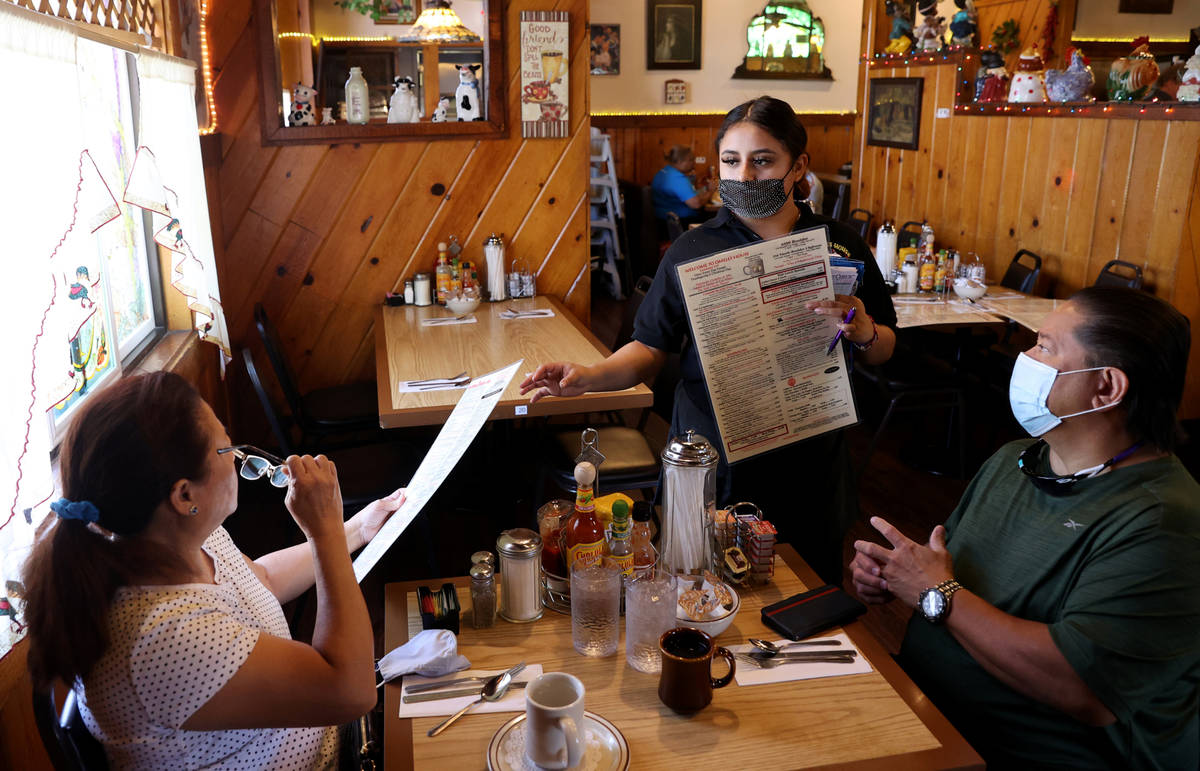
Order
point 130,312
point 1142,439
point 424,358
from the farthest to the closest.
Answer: point 424,358 < point 130,312 < point 1142,439

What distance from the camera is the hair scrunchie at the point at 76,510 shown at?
43.4 inches

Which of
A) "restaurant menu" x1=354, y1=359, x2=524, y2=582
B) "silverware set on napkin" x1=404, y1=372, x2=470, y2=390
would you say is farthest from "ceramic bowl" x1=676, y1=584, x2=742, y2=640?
"silverware set on napkin" x1=404, y1=372, x2=470, y2=390

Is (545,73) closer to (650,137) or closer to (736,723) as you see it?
(736,723)

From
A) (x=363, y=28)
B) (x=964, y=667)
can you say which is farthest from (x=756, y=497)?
(x=363, y=28)

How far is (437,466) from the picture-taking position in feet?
4.70

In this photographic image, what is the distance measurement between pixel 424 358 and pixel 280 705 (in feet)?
6.93

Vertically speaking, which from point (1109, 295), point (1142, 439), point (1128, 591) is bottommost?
point (1128, 591)

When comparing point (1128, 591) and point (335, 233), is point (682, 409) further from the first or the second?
point (335, 233)

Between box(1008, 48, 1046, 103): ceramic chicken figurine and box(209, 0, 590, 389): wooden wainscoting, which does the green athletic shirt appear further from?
box(1008, 48, 1046, 103): ceramic chicken figurine

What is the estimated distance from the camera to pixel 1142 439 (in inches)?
54.2

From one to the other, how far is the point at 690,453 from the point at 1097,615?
24.9 inches

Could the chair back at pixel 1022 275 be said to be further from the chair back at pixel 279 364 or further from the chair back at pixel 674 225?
the chair back at pixel 279 364

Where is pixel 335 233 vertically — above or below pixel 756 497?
above

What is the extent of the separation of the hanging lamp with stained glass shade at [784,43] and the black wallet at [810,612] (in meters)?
8.05
